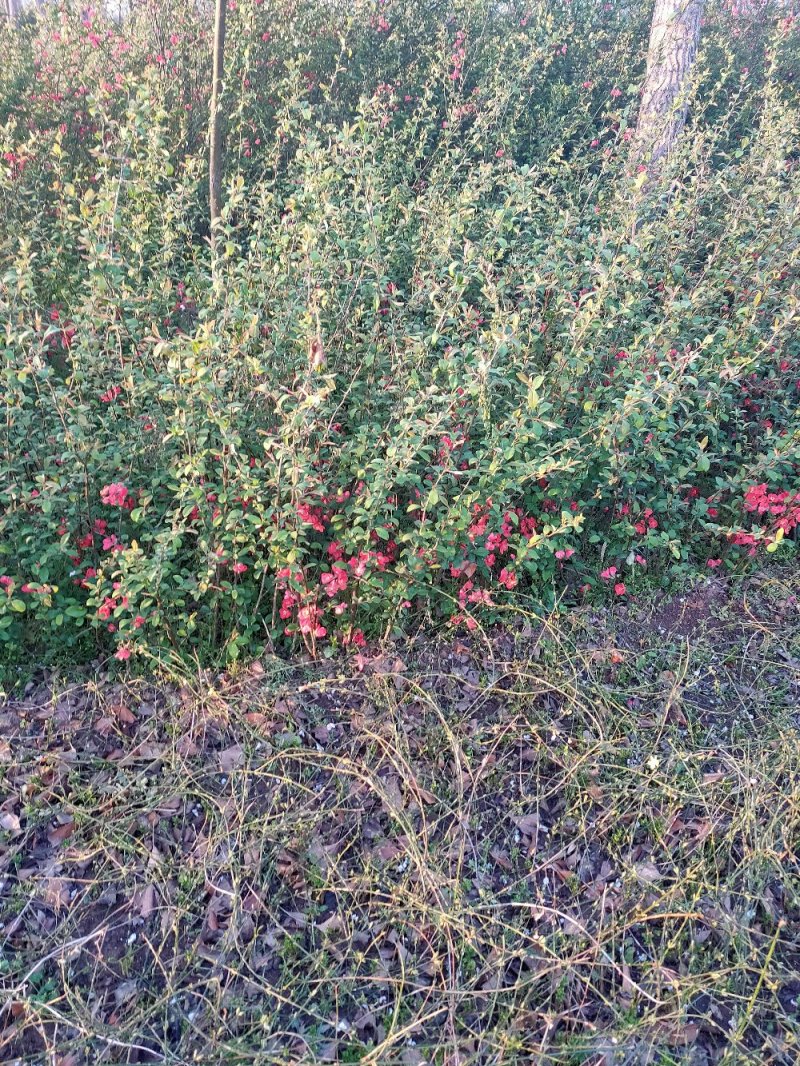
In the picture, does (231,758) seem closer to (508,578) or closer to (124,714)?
(124,714)

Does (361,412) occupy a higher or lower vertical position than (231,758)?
higher

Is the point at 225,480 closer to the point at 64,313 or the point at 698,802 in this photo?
the point at 64,313

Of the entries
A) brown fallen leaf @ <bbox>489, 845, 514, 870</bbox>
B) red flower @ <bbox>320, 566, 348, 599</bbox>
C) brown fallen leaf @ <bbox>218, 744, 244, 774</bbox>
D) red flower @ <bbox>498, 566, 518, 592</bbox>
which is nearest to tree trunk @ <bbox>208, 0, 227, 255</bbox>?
red flower @ <bbox>320, 566, 348, 599</bbox>

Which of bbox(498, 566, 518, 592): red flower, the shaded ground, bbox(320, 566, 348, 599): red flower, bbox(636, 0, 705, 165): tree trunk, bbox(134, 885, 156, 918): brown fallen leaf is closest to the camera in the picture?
the shaded ground

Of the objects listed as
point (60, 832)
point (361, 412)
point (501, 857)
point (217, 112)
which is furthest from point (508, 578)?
point (217, 112)

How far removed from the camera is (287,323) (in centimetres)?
278

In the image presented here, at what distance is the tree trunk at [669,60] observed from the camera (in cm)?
518

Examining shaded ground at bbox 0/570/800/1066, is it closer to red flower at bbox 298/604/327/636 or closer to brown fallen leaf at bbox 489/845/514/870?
brown fallen leaf at bbox 489/845/514/870

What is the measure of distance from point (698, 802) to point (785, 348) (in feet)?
7.56

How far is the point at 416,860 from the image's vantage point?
219cm

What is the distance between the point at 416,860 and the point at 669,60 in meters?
5.88

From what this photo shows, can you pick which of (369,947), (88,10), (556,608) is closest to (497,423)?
(556,608)

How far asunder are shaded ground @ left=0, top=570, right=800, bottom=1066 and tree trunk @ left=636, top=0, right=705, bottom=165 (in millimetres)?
4150

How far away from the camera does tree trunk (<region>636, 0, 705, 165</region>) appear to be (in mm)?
5176
